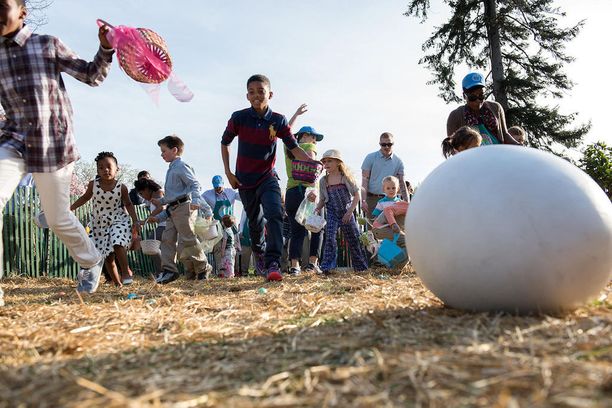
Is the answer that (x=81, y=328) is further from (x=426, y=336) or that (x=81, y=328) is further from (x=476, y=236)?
(x=476, y=236)

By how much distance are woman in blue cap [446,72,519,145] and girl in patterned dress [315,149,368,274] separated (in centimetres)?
234

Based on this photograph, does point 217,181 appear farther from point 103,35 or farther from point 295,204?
point 103,35

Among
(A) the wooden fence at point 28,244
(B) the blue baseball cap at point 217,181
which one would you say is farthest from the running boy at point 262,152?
(A) the wooden fence at point 28,244

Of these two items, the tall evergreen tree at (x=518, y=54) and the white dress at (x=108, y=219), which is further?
the tall evergreen tree at (x=518, y=54)

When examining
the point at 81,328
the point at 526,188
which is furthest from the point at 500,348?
the point at 81,328

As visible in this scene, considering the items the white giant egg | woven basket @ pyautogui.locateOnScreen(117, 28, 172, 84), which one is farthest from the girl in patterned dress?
the white giant egg

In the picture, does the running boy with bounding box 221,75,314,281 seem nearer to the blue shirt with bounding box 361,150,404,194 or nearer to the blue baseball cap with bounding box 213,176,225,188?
the blue shirt with bounding box 361,150,404,194

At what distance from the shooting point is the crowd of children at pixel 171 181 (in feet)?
15.5

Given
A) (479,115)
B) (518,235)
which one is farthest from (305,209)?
(518,235)

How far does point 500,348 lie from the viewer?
244cm

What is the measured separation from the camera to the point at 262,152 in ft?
23.7

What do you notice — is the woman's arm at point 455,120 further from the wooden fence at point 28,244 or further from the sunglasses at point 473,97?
the wooden fence at point 28,244

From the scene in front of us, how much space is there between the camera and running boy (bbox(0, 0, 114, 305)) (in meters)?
4.64

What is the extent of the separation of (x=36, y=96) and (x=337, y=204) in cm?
500
